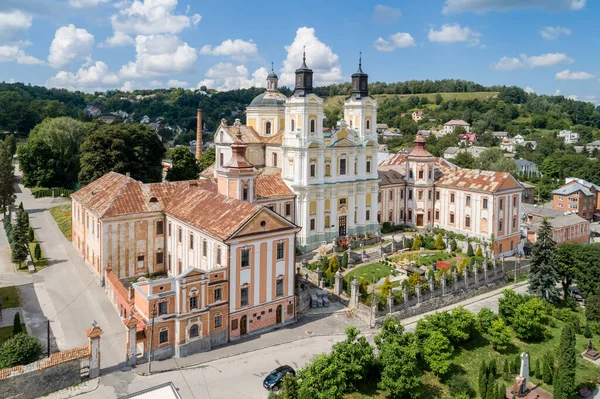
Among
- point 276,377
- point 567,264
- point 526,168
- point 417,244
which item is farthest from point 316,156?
point 526,168

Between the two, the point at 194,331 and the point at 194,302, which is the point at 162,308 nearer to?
the point at 194,302

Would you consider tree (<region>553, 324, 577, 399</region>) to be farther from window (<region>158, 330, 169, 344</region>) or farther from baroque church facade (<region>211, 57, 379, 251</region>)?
baroque church facade (<region>211, 57, 379, 251</region>)

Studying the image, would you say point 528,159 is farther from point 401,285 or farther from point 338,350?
point 338,350

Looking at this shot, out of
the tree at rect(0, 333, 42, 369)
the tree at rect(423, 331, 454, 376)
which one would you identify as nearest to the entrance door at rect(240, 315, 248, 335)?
the tree at rect(423, 331, 454, 376)

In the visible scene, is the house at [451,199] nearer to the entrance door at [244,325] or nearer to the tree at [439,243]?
the tree at [439,243]

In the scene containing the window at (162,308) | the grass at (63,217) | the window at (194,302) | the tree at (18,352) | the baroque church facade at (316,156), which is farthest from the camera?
the grass at (63,217)

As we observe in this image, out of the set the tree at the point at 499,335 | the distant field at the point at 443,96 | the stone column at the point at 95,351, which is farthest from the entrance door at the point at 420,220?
the distant field at the point at 443,96
